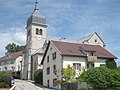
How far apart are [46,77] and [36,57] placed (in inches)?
674

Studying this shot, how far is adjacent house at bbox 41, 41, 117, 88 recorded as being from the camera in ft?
179

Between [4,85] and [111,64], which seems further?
[111,64]

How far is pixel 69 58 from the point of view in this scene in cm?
5456

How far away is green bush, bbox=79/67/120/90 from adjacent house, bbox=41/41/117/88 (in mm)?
8889

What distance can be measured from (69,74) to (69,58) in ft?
17.0

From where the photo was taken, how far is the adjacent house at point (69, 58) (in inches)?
2149

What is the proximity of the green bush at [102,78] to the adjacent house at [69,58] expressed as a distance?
8889mm

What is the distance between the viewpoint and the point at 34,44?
83438mm

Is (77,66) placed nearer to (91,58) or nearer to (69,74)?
(91,58)

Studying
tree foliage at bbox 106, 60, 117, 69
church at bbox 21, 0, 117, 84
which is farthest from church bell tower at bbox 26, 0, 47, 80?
tree foliage at bbox 106, 60, 117, 69

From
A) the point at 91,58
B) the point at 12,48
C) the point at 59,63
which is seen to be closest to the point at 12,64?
the point at 12,48

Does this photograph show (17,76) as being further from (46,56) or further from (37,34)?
(46,56)

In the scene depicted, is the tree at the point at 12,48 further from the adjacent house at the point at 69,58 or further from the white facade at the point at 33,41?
the adjacent house at the point at 69,58

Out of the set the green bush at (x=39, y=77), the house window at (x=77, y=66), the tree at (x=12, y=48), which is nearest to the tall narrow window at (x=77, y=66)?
the house window at (x=77, y=66)
